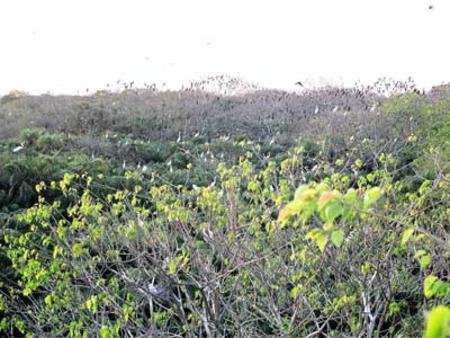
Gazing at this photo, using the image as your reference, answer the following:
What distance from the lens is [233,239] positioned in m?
3.41

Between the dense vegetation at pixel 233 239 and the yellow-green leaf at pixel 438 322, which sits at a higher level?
the yellow-green leaf at pixel 438 322

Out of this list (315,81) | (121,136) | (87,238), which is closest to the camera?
(87,238)

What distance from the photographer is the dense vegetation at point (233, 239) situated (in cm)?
335

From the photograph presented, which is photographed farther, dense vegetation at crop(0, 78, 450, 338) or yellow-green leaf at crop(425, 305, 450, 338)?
dense vegetation at crop(0, 78, 450, 338)

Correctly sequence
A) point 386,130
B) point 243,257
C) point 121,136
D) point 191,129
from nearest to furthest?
1. point 243,257
2. point 386,130
3. point 121,136
4. point 191,129

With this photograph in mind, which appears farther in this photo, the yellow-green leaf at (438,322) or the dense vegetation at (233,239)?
the dense vegetation at (233,239)

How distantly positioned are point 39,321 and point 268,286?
4.90 ft

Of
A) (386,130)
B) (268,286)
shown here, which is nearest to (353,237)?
(268,286)

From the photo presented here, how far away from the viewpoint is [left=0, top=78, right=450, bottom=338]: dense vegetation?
3.35 meters

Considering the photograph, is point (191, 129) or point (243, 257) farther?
point (191, 129)

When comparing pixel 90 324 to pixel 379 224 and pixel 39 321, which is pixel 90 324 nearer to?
pixel 39 321

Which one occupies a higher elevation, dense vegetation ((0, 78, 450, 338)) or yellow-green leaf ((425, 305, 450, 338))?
yellow-green leaf ((425, 305, 450, 338))

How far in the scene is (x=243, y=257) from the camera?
3.50m

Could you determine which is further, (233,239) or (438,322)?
(233,239)
